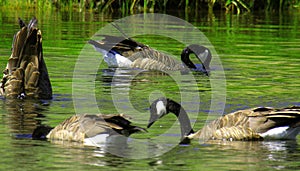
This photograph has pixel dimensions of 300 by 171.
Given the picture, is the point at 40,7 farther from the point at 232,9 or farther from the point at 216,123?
the point at 216,123

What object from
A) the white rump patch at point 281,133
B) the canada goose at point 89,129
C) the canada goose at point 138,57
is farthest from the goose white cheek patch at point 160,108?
the canada goose at point 138,57

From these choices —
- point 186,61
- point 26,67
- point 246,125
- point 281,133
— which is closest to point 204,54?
point 186,61

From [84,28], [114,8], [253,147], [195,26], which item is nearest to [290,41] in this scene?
[195,26]

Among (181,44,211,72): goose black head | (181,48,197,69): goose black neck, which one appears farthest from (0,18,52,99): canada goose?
(181,48,197,69): goose black neck

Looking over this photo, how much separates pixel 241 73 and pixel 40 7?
1642 cm

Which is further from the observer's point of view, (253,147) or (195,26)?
(195,26)

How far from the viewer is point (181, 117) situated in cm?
1045

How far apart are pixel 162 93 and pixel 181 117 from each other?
12.0ft

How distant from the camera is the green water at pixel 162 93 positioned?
29.0ft

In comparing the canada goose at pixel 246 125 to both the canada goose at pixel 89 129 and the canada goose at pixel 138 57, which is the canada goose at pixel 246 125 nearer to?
the canada goose at pixel 89 129

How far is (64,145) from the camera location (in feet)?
31.4

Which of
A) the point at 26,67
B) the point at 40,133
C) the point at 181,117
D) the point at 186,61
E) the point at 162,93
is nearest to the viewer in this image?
the point at 40,133

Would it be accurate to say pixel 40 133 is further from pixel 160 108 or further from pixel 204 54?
pixel 204 54

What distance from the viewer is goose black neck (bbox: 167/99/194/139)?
10.3 m
